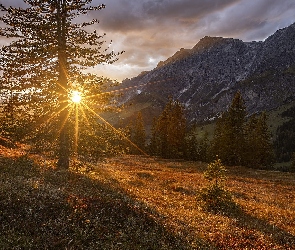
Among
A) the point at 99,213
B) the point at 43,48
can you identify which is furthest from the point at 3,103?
the point at 99,213

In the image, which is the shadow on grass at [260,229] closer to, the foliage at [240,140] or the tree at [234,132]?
Answer: the tree at [234,132]

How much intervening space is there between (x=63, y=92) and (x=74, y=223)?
1377cm

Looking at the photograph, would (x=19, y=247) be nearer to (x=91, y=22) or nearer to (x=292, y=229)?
(x=292, y=229)

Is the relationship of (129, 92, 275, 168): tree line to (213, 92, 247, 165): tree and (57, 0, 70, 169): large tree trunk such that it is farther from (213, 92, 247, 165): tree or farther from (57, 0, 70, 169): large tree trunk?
(57, 0, 70, 169): large tree trunk

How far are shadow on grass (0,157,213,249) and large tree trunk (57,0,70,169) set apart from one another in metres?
8.63

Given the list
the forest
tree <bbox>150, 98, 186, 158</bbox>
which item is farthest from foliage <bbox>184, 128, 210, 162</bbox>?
→ the forest

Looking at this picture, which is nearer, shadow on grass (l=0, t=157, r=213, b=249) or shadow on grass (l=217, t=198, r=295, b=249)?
shadow on grass (l=0, t=157, r=213, b=249)

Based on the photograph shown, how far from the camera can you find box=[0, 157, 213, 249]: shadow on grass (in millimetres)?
8766

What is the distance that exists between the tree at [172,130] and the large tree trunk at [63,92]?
48.5 m

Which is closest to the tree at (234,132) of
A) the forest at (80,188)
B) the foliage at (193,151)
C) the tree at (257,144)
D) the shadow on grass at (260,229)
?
the tree at (257,144)

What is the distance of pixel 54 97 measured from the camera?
21.0m

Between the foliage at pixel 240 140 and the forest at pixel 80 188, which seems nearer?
the forest at pixel 80 188

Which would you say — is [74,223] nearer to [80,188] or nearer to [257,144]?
[80,188]

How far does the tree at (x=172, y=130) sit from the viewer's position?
69.6 metres
